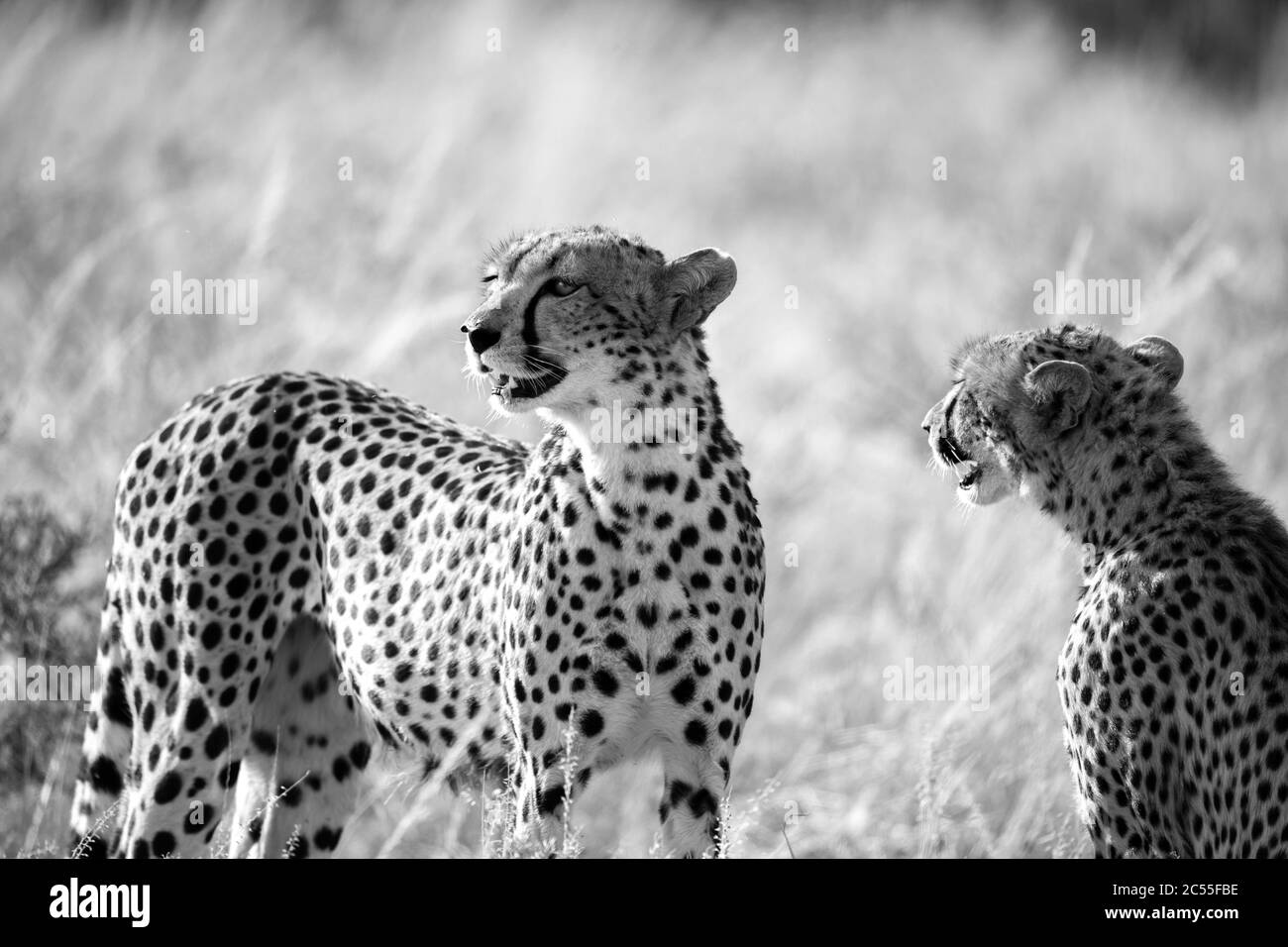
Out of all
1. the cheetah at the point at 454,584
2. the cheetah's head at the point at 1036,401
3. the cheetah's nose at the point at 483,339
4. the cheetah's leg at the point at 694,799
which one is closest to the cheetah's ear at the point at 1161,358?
the cheetah's head at the point at 1036,401

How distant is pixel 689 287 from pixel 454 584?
964mm

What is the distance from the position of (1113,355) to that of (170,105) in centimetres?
910

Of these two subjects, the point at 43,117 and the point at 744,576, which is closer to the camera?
the point at 744,576

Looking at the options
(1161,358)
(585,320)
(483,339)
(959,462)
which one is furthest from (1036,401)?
(483,339)

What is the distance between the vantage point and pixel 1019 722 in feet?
24.5

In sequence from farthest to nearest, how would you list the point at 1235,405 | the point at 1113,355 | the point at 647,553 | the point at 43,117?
the point at 43,117, the point at 1235,405, the point at 1113,355, the point at 647,553

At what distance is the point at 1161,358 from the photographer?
501 centimetres

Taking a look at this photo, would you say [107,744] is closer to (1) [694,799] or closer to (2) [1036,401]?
(1) [694,799]

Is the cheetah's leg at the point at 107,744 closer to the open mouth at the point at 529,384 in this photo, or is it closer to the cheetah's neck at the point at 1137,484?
the open mouth at the point at 529,384

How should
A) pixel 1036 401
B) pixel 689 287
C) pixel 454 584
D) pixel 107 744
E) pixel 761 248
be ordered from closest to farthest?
pixel 689 287
pixel 1036 401
pixel 454 584
pixel 107 744
pixel 761 248

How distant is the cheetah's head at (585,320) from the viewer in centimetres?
461
